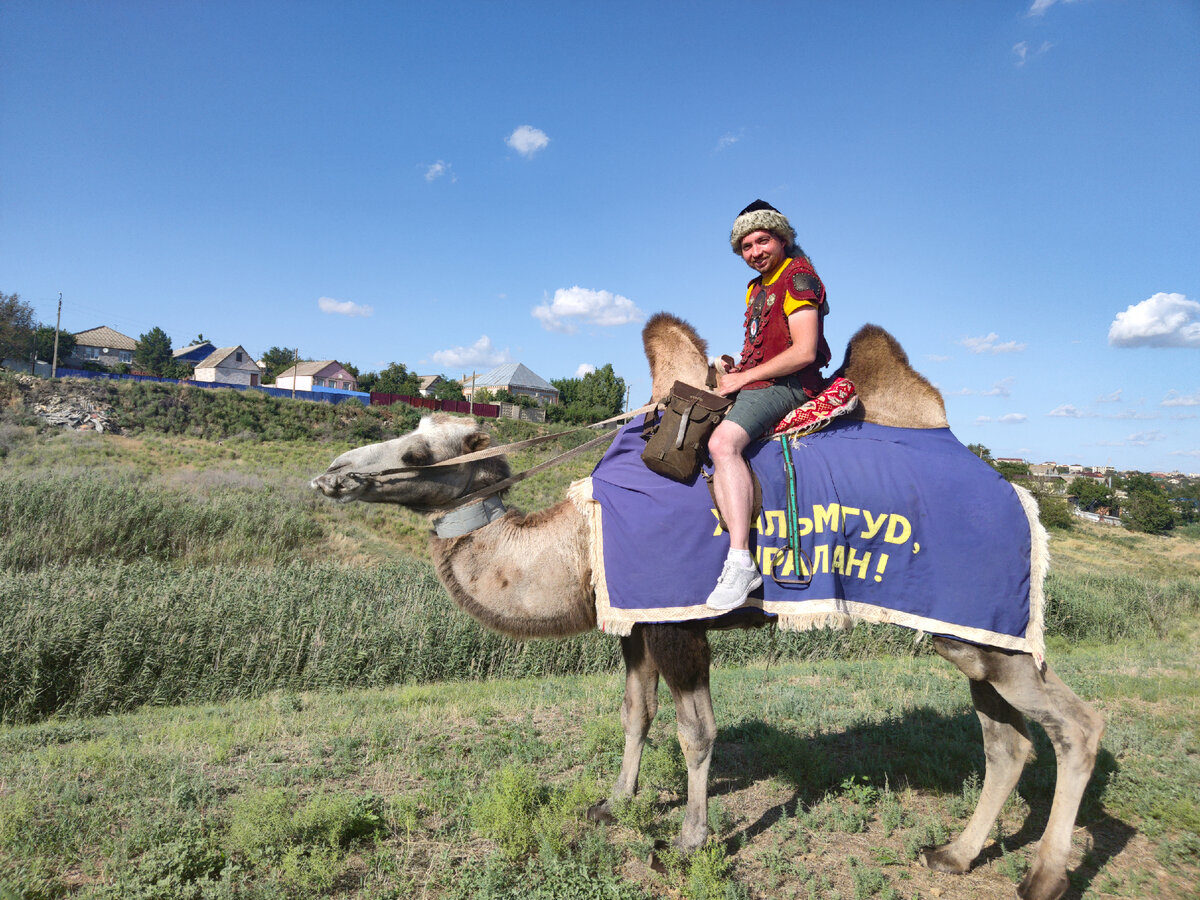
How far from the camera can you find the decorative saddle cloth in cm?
367

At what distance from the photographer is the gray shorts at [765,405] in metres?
3.87

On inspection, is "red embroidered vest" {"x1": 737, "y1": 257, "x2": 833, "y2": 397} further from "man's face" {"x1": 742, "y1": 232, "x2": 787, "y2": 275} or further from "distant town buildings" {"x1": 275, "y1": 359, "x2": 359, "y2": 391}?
"distant town buildings" {"x1": 275, "y1": 359, "x2": 359, "y2": 391}

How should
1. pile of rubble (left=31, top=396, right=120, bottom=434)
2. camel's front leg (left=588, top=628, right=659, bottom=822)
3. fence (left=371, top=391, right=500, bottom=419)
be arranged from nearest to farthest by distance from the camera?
camel's front leg (left=588, top=628, right=659, bottom=822)
pile of rubble (left=31, top=396, right=120, bottom=434)
fence (left=371, top=391, right=500, bottom=419)

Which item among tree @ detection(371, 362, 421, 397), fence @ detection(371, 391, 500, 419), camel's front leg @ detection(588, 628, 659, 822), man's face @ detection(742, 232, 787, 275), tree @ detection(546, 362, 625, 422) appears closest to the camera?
man's face @ detection(742, 232, 787, 275)

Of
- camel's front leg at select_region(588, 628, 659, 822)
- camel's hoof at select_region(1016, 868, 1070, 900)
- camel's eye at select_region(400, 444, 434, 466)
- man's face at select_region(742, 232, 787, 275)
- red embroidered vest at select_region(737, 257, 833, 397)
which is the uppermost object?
man's face at select_region(742, 232, 787, 275)

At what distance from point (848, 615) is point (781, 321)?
1.73 meters

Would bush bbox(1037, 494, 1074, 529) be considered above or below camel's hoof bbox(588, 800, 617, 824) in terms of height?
above

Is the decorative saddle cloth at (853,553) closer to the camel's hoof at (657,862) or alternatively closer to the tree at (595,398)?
the camel's hoof at (657,862)

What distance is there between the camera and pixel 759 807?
4.71 meters

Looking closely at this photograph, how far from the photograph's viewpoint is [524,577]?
4.05 metres

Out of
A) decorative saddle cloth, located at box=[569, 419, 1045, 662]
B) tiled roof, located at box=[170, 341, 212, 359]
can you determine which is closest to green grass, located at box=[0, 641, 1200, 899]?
decorative saddle cloth, located at box=[569, 419, 1045, 662]

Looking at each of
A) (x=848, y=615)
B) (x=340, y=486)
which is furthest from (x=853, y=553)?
(x=340, y=486)

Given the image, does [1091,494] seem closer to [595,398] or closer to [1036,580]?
[595,398]

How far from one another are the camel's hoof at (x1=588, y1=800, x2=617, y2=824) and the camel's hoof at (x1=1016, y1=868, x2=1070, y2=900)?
238cm
